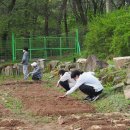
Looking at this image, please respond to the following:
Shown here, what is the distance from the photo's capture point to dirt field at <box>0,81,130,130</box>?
10094 mm

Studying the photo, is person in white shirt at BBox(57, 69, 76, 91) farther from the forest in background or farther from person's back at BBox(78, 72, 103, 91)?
the forest in background

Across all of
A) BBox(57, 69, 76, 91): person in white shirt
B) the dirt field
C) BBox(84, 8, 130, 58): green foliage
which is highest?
BBox(84, 8, 130, 58): green foliage

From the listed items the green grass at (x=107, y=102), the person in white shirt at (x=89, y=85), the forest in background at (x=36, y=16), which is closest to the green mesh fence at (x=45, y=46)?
the forest in background at (x=36, y=16)

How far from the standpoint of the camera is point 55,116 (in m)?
11.9

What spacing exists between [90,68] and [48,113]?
927 centimetres

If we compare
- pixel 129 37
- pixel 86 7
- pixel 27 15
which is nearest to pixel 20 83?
pixel 129 37

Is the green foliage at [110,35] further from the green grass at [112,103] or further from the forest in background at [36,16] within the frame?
the green grass at [112,103]

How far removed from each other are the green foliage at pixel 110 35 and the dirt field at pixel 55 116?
222 inches

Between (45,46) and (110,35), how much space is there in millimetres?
11602

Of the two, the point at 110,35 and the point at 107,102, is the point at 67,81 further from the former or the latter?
the point at 110,35

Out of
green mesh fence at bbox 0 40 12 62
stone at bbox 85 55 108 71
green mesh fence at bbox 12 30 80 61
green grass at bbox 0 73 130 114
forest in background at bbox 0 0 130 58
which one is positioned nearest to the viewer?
green grass at bbox 0 73 130 114

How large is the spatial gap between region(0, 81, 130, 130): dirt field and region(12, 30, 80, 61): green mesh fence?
56.1 ft

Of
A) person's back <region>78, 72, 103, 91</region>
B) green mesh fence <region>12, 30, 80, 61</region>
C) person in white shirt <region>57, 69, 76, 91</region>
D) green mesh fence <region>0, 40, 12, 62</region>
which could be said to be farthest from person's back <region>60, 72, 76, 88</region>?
green mesh fence <region>0, 40, 12, 62</region>

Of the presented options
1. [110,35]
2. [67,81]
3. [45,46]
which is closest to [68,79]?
[67,81]
